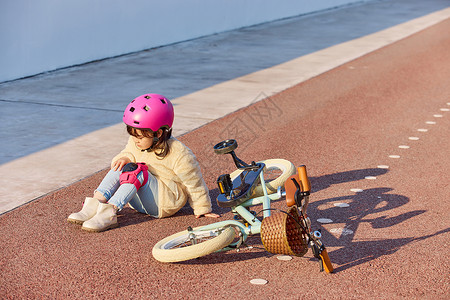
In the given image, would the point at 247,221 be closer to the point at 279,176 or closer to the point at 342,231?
the point at 342,231

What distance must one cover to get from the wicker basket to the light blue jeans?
119cm

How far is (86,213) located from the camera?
15.3 feet

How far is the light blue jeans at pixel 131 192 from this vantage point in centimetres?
457

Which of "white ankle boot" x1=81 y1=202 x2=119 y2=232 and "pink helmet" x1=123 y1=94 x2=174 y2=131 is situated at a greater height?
"pink helmet" x1=123 y1=94 x2=174 y2=131

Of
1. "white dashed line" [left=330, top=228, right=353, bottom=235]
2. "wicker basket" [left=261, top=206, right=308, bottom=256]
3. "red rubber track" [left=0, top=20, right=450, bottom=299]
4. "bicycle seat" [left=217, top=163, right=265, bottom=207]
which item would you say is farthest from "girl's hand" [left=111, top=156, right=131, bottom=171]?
"white dashed line" [left=330, top=228, right=353, bottom=235]

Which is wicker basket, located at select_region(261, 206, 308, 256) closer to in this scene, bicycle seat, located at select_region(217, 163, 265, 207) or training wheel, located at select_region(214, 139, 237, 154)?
bicycle seat, located at select_region(217, 163, 265, 207)

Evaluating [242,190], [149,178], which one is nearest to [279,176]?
[242,190]

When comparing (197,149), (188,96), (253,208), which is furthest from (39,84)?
(253,208)

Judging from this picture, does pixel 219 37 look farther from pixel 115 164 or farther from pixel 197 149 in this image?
pixel 115 164

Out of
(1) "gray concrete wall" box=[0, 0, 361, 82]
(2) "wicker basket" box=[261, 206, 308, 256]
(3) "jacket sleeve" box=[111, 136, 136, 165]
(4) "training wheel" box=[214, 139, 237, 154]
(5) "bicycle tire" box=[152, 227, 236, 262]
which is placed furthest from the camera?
(1) "gray concrete wall" box=[0, 0, 361, 82]

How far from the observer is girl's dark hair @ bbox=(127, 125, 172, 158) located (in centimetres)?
466

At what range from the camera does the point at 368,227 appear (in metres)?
4.59

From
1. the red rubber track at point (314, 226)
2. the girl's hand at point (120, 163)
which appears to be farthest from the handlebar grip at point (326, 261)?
the girl's hand at point (120, 163)

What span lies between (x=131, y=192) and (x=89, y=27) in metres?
8.27
